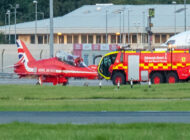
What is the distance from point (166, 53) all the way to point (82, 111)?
2431 centimetres

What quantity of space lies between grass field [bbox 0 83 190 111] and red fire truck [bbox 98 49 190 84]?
28.0ft

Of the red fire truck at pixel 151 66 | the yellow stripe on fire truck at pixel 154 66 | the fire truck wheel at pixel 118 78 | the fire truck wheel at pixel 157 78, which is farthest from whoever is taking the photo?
the fire truck wheel at pixel 118 78

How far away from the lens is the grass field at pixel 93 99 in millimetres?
24766

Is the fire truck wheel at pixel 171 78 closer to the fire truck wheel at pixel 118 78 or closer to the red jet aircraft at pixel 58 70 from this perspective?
the fire truck wheel at pixel 118 78

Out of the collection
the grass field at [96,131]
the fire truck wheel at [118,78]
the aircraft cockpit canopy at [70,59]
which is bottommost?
the fire truck wheel at [118,78]

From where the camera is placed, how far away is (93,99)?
30328 millimetres

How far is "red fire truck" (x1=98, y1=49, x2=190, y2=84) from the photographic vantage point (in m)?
45.9

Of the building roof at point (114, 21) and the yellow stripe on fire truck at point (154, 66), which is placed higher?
the building roof at point (114, 21)

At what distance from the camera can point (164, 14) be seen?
11481 centimetres

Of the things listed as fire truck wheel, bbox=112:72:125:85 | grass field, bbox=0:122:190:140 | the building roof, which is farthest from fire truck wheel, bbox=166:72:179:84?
the building roof

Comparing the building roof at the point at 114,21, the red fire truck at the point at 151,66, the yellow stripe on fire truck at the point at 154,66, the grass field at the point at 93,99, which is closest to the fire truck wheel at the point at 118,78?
the red fire truck at the point at 151,66

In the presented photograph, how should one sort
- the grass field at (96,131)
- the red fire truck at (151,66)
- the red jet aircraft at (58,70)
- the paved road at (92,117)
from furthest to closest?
the red jet aircraft at (58,70) < the red fire truck at (151,66) < the paved road at (92,117) < the grass field at (96,131)

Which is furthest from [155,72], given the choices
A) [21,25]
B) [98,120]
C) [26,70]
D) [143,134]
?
[21,25]

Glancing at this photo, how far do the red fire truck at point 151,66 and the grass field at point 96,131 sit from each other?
28.0m
